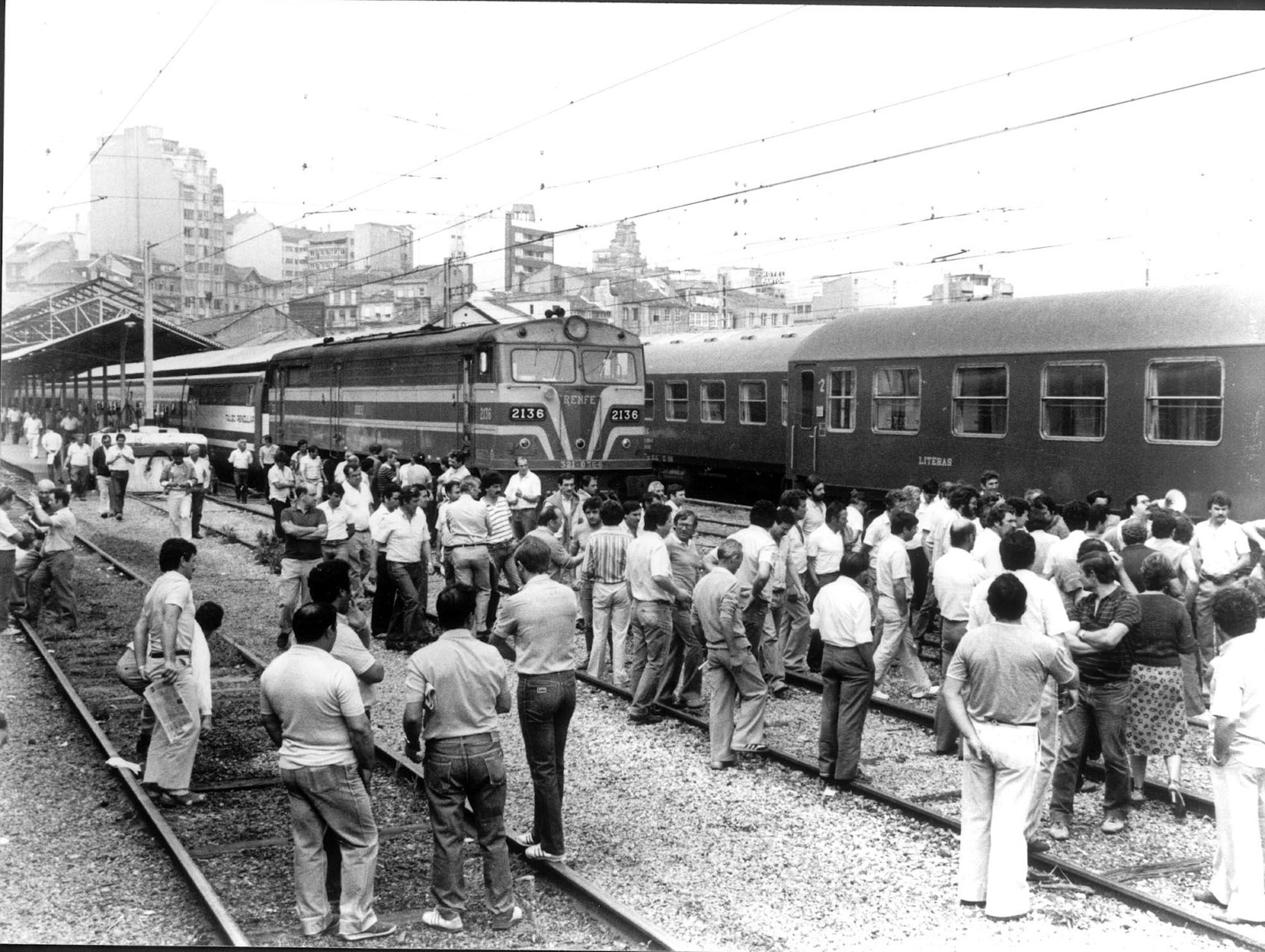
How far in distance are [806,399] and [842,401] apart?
88 cm

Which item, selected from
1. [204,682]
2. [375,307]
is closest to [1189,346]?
[204,682]

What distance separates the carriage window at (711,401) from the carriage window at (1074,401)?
877 centimetres

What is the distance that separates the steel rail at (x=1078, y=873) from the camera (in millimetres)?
5438

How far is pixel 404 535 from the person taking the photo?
1078 cm

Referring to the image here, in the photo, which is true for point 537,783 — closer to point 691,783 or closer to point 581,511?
point 691,783

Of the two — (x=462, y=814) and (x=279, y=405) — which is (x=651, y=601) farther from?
(x=279, y=405)

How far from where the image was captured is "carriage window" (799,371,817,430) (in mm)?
17938

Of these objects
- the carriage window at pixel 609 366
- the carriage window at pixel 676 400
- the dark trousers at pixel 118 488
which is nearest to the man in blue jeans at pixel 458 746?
the carriage window at pixel 609 366

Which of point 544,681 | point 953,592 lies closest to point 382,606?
point 953,592

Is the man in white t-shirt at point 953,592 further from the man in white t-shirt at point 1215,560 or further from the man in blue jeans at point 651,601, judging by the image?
the man in white t-shirt at point 1215,560

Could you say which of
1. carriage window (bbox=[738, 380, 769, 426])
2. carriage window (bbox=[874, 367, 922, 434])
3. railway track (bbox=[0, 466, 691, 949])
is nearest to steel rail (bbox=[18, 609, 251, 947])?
railway track (bbox=[0, 466, 691, 949])

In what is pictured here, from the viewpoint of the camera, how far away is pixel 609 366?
1861 cm

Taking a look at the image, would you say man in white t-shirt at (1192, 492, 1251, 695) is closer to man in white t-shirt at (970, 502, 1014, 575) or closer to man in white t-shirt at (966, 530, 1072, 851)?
man in white t-shirt at (970, 502, 1014, 575)

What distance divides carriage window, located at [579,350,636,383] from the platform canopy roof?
276 inches
